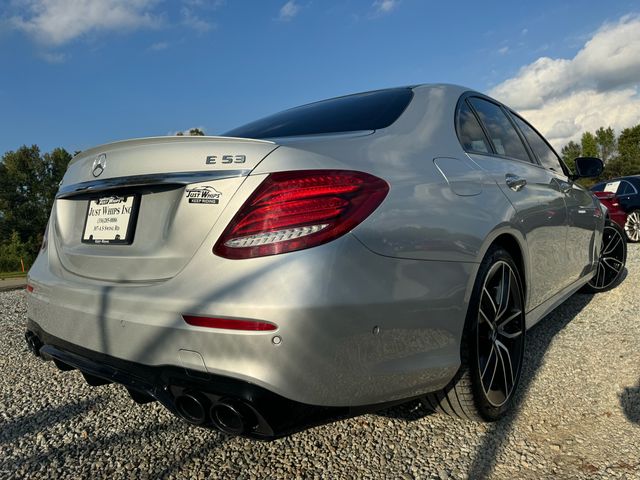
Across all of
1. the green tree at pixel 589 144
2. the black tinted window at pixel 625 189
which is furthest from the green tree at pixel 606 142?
the black tinted window at pixel 625 189

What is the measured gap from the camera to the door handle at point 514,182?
2.42m

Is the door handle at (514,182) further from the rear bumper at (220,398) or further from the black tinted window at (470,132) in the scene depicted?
the rear bumper at (220,398)

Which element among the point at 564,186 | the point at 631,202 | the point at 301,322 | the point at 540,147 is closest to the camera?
the point at 301,322

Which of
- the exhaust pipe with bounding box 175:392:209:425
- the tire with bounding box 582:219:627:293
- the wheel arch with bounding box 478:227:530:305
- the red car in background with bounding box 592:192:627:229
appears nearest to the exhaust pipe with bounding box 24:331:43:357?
the exhaust pipe with bounding box 175:392:209:425

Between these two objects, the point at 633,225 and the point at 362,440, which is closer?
the point at 362,440

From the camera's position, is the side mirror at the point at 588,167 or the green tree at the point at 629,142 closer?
the side mirror at the point at 588,167

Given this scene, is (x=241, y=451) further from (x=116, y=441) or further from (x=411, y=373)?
(x=411, y=373)

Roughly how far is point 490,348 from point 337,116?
1.27 meters

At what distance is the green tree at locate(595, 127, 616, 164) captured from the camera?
60.6 m

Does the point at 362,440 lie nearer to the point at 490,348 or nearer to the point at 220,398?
the point at 490,348

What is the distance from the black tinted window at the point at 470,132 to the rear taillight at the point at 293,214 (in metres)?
1.02

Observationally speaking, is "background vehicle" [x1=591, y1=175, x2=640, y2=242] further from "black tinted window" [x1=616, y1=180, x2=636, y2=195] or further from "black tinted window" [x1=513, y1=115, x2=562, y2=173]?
"black tinted window" [x1=513, y1=115, x2=562, y2=173]

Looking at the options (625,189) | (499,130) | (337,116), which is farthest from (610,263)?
(625,189)

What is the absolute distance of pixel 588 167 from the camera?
4039 mm
